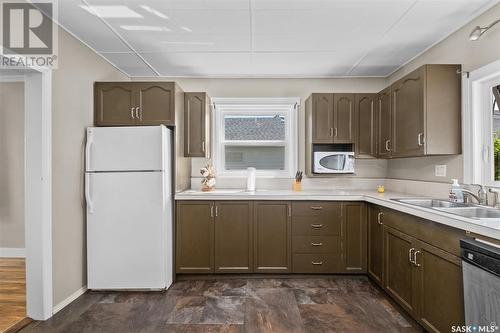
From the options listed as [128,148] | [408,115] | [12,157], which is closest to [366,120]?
[408,115]

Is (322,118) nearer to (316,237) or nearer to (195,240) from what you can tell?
(316,237)

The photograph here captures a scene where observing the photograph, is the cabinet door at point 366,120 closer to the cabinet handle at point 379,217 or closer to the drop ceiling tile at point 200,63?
the cabinet handle at point 379,217

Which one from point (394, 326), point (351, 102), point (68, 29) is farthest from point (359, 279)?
point (68, 29)

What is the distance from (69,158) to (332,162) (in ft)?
9.15

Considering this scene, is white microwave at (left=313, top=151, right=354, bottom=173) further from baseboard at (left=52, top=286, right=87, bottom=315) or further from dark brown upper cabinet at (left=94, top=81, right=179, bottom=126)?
baseboard at (left=52, top=286, right=87, bottom=315)

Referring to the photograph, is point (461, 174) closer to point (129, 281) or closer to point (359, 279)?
point (359, 279)

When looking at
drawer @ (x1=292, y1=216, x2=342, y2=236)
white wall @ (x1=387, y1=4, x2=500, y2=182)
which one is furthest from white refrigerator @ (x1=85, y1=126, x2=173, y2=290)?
white wall @ (x1=387, y1=4, x2=500, y2=182)

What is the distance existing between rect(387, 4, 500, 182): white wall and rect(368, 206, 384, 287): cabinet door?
0.66 metres

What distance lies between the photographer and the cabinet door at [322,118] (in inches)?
144

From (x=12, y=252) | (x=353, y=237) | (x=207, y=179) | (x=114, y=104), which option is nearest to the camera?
(x=114, y=104)

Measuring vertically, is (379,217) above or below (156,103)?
below

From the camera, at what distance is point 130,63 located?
3500 mm

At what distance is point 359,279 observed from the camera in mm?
3297

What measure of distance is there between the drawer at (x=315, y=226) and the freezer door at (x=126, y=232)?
4.57 feet
